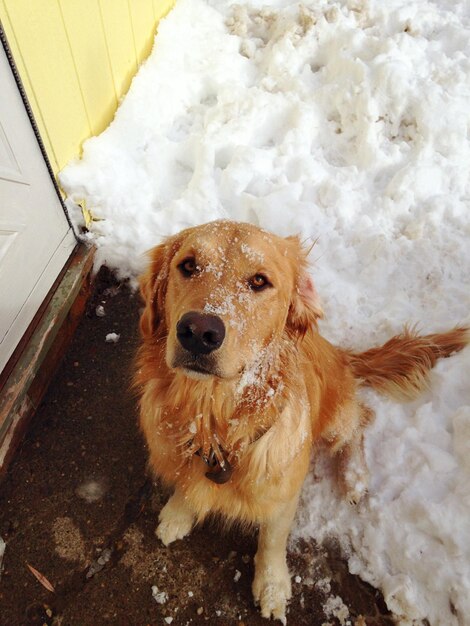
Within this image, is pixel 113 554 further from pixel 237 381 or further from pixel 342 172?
pixel 342 172

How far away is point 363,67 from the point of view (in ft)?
11.0

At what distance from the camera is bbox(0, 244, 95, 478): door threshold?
2391 millimetres

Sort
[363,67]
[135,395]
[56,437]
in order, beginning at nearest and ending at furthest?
[56,437] < [135,395] < [363,67]

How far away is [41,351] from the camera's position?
2594mm

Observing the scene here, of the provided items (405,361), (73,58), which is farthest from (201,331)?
(73,58)

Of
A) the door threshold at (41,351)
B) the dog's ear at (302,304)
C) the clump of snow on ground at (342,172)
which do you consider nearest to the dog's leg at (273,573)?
the clump of snow on ground at (342,172)

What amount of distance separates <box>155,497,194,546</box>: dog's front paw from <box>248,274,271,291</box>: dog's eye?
1264 mm

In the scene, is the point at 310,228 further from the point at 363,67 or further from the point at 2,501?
the point at 2,501

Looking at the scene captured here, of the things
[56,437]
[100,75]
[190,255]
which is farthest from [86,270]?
[190,255]

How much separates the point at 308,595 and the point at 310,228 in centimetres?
220

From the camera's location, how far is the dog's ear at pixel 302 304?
1.84 metres

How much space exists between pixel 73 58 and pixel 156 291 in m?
1.79

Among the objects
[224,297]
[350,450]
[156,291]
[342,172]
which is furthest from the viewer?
[342,172]

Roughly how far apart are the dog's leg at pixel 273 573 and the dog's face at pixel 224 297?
0.88 metres
